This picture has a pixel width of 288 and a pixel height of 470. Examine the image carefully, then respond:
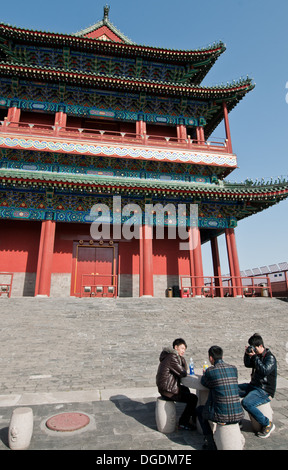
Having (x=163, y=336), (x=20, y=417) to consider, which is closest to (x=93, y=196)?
(x=163, y=336)

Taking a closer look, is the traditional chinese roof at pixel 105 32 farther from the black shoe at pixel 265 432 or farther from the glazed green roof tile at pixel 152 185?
the black shoe at pixel 265 432

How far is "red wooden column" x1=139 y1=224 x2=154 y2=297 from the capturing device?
13.4 metres

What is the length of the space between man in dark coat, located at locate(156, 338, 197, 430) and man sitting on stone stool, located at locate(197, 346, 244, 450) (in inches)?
21.5

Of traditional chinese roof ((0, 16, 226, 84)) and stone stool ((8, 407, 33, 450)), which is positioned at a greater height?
traditional chinese roof ((0, 16, 226, 84))

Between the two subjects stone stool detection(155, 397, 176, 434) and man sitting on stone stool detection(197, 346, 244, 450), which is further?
stone stool detection(155, 397, 176, 434)

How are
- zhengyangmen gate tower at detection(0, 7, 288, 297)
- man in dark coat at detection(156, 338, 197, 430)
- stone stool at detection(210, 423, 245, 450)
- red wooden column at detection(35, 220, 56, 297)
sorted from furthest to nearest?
1. zhengyangmen gate tower at detection(0, 7, 288, 297)
2. red wooden column at detection(35, 220, 56, 297)
3. man in dark coat at detection(156, 338, 197, 430)
4. stone stool at detection(210, 423, 245, 450)

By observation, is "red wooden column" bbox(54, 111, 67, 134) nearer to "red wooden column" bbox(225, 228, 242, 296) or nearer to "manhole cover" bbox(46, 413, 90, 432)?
"red wooden column" bbox(225, 228, 242, 296)

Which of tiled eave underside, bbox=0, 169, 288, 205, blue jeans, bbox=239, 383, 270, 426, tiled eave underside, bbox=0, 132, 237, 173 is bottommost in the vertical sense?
blue jeans, bbox=239, 383, 270, 426

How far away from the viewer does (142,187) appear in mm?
13211

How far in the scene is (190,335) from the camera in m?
8.57

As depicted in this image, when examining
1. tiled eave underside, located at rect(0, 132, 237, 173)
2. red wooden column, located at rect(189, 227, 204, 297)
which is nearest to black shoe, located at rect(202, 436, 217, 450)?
red wooden column, located at rect(189, 227, 204, 297)

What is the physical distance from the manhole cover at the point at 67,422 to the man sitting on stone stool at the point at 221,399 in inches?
69.3

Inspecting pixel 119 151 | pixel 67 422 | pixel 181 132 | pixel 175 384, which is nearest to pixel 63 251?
pixel 119 151
